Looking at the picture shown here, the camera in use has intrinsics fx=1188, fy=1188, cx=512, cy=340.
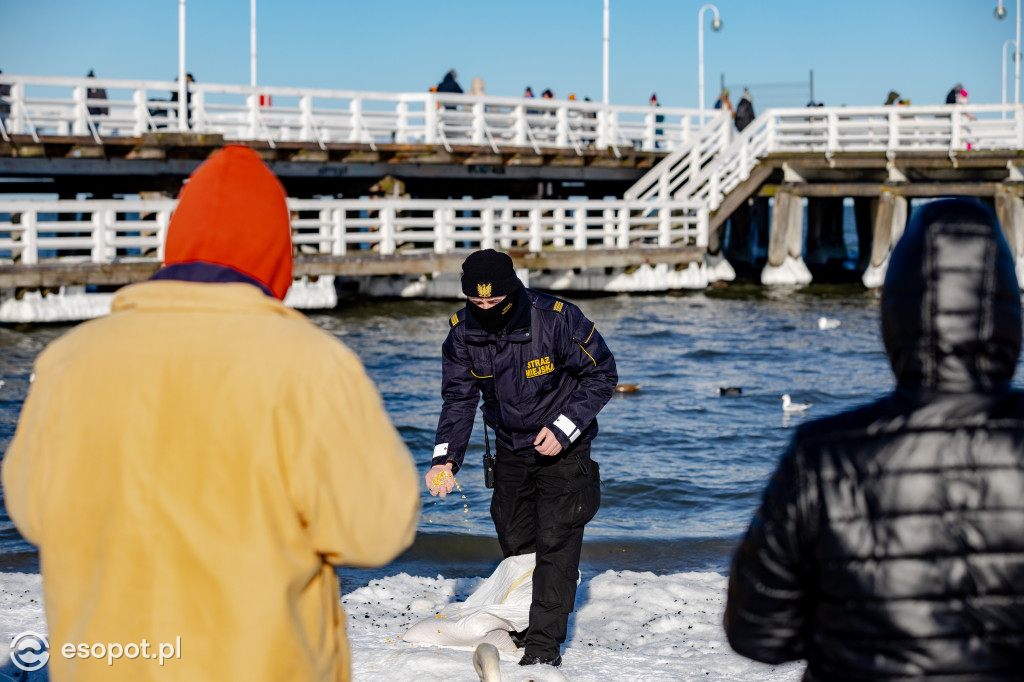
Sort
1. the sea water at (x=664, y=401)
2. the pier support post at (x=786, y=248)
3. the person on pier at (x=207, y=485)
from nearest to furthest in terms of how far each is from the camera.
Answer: the person on pier at (x=207, y=485) < the sea water at (x=664, y=401) < the pier support post at (x=786, y=248)

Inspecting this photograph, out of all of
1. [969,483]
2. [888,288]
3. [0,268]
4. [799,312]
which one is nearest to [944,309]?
[888,288]

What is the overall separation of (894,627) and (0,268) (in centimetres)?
1781

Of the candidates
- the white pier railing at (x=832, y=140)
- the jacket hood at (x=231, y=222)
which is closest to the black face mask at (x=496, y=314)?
the jacket hood at (x=231, y=222)

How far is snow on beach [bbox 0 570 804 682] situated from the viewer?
454cm

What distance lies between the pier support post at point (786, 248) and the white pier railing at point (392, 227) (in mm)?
1896

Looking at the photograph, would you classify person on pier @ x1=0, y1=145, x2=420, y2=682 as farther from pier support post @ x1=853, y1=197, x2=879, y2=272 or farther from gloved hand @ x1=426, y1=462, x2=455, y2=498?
pier support post @ x1=853, y1=197, x2=879, y2=272

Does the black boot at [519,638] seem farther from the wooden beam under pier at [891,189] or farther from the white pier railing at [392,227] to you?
the wooden beam under pier at [891,189]

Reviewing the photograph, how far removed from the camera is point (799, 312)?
73.2ft

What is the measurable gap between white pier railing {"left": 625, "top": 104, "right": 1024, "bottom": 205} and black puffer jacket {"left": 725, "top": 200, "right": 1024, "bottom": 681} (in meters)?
24.1

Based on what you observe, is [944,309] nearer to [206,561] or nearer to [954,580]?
[954,580]

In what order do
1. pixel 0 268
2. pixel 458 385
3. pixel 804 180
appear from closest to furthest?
pixel 458 385, pixel 0 268, pixel 804 180

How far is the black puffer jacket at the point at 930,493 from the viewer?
1.89 metres

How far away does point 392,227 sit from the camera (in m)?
21.7

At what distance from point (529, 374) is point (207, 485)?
2890mm
